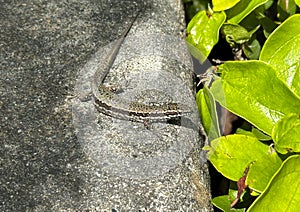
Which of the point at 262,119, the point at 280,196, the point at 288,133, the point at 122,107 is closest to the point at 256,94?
the point at 262,119

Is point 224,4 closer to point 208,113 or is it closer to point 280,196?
point 208,113

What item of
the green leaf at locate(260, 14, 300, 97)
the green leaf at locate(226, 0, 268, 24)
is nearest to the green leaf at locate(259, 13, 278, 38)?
the green leaf at locate(226, 0, 268, 24)

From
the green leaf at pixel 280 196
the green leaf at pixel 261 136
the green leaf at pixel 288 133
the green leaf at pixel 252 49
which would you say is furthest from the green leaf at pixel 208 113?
the green leaf at pixel 252 49

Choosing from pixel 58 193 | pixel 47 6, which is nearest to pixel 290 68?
pixel 58 193

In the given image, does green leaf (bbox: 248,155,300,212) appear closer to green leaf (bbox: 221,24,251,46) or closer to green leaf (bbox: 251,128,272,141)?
green leaf (bbox: 251,128,272,141)

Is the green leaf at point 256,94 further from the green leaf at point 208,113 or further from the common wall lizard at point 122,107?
the common wall lizard at point 122,107
